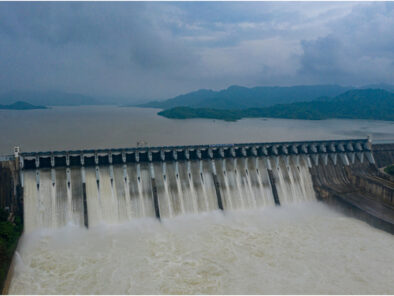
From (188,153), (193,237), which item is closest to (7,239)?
(193,237)

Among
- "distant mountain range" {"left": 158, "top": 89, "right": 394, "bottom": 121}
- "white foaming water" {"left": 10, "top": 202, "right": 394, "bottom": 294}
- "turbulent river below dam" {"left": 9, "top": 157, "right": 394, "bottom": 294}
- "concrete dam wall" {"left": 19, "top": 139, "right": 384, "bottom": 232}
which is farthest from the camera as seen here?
"distant mountain range" {"left": 158, "top": 89, "right": 394, "bottom": 121}

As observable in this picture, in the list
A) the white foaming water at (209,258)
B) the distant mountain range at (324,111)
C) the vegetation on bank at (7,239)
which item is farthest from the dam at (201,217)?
the distant mountain range at (324,111)

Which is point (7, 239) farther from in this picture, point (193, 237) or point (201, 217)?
point (201, 217)

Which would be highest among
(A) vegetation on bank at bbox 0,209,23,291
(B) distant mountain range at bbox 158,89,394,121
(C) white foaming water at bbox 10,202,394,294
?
(B) distant mountain range at bbox 158,89,394,121

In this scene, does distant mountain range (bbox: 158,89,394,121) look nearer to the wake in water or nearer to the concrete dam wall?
the concrete dam wall

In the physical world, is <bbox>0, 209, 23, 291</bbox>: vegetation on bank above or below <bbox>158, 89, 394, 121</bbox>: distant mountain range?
below

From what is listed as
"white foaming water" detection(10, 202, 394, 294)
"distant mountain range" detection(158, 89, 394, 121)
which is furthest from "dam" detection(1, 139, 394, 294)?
"distant mountain range" detection(158, 89, 394, 121)

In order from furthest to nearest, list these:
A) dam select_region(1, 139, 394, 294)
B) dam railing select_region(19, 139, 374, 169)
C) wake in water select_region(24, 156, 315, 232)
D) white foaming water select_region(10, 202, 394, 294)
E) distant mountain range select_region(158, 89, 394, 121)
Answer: distant mountain range select_region(158, 89, 394, 121), dam railing select_region(19, 139, 374, 169), wake in water select_region(24, 156, 315, 232), dam select_region(1, 139, 394, 294), white foaming water select_region(10, 202, 394, 294)
